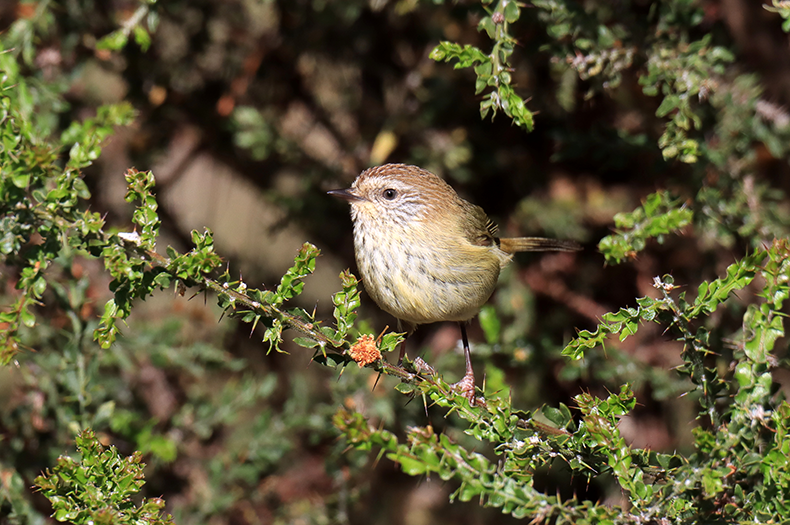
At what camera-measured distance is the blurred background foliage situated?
2916mm

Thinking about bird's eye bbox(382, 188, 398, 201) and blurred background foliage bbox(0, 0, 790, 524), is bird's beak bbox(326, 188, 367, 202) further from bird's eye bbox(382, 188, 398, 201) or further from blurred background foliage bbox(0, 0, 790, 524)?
blurred background foliage bbox(0, 0, 790, 524)

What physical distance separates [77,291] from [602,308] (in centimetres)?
277

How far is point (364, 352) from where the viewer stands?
2.01 meters

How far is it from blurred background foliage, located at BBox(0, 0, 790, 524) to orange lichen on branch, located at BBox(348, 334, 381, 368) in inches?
40.1

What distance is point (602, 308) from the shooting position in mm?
3869

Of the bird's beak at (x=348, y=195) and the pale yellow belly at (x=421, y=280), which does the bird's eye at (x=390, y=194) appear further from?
the pale yellow belly at (x=421, y=280)

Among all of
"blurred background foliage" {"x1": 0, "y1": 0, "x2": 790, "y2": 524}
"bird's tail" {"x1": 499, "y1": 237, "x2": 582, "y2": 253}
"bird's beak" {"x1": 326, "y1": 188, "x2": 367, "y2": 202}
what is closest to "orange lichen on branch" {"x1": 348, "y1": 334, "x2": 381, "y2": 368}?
"blurred background foliage" {"x1": 0, "y1": 0, "x2": 790, "y2": 524}

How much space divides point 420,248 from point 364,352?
3.03ft

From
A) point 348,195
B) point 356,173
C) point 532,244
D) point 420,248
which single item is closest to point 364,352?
point 420,248

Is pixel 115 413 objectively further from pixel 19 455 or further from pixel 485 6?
pixel 485 6

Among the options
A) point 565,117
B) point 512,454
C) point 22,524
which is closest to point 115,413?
point 22,524

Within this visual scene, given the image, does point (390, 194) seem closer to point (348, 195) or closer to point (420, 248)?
point (348, 195)

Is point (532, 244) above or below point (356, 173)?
below

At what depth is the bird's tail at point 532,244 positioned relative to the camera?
3.54m
